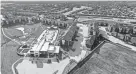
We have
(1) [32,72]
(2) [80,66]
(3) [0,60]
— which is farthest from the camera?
(3) [0,60]

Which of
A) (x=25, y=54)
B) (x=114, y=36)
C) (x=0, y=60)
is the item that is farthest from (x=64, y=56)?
(x=114, y=36)

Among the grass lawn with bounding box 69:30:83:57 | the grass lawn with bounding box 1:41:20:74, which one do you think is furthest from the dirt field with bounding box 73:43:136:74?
the grass lawn with bounding box 1:41:20:74

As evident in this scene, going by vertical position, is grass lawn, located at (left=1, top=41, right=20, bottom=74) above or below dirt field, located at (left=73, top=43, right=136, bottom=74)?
below

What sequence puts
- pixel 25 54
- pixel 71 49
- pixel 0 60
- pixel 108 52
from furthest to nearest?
pixel 71 49, pixel 25 54, pixel 0 60, pixel 108 52

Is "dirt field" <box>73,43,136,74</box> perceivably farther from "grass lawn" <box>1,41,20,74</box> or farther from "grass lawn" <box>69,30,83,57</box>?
"grass lawn" <box>1,41,20,74</box>

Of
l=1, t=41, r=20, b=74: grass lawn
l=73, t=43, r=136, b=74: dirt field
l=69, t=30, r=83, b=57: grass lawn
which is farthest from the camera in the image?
l=69, t=30, r=83, b=57: grass lawn

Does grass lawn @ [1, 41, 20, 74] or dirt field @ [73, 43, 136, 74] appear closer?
dirt field @ [73, 43, 136, 74]

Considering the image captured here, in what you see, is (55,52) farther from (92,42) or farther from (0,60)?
(0,60)

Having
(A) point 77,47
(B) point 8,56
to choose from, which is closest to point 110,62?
(A) point 77,47
